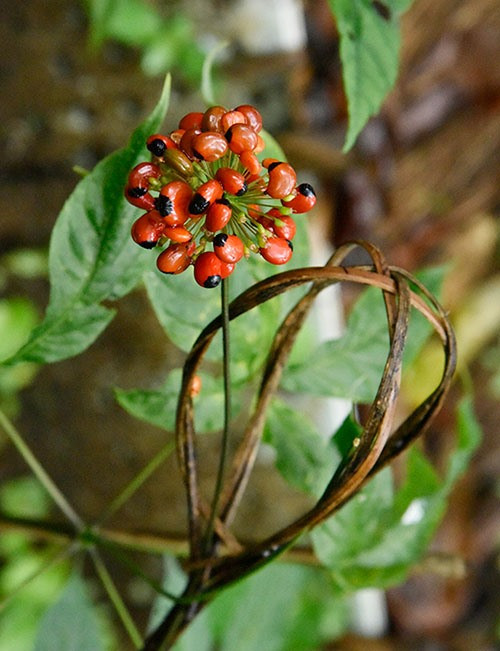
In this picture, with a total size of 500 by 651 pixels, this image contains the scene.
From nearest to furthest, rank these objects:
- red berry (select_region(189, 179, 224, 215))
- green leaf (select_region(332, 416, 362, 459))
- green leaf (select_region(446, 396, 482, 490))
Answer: red berry (select_region(189, 179, 224, 215)) < green leaf (select_region(332, 416, 362, 459)) < green leaf (select_region(446, 396, 482, 490))

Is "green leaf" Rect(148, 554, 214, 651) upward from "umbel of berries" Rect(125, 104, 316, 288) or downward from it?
downward

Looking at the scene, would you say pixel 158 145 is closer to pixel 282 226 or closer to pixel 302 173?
pixel 282 226

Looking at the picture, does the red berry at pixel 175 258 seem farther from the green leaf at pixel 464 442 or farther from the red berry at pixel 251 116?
the green leaf at pixel 464 442

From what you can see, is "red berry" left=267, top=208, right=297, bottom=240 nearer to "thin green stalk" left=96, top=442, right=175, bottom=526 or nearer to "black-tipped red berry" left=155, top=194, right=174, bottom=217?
"black-tipped red berry" left=155, top=194, right=174, bottom=217

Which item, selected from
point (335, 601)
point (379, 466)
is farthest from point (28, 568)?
point (379, 466)

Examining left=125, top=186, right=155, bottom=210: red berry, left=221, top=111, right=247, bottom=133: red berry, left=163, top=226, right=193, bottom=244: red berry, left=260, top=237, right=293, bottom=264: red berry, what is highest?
left=221, top=111, right=247, bottom=133: red berry

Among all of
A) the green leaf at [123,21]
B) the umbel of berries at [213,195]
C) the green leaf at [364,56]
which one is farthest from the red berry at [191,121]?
the green leaf at [123,21]

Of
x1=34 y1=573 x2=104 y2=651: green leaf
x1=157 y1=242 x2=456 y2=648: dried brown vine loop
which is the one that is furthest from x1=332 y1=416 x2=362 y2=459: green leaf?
x1=34 y1=573 x2=104 y2=651: green leaf
